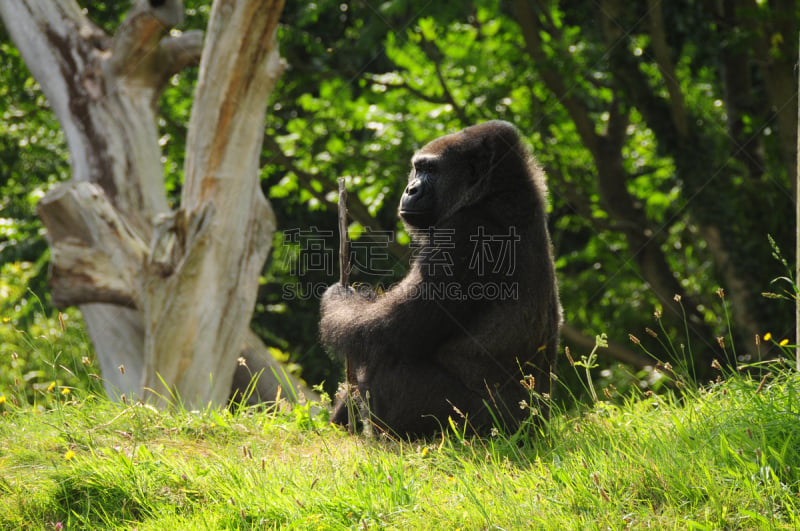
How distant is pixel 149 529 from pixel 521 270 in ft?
7.53

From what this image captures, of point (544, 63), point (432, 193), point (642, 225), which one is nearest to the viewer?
point (432, 193)

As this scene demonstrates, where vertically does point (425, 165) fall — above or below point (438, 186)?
above

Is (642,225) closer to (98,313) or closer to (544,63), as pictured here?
(544,63)

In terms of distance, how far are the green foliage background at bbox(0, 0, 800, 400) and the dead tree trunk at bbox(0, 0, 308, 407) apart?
200cm

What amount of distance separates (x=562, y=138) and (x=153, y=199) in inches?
240

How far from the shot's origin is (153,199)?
681cm

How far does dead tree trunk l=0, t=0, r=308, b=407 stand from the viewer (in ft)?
19.6

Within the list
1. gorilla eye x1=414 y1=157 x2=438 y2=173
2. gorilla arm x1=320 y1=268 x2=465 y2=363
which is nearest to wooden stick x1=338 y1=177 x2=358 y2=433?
gorilla arm x1=320 y1=268 x2=465 y2=363

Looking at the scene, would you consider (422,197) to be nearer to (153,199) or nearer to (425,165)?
(425,165)

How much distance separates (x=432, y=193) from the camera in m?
4.86

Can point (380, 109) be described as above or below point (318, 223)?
above

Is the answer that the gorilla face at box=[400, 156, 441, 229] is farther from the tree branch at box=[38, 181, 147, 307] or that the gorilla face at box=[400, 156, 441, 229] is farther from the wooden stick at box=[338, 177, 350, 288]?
the tree branch at box=[38, 181, 147, 307]

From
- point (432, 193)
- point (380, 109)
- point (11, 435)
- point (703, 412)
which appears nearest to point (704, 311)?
point (380, 109)

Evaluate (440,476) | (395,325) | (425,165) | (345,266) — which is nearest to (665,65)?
(425,165)
